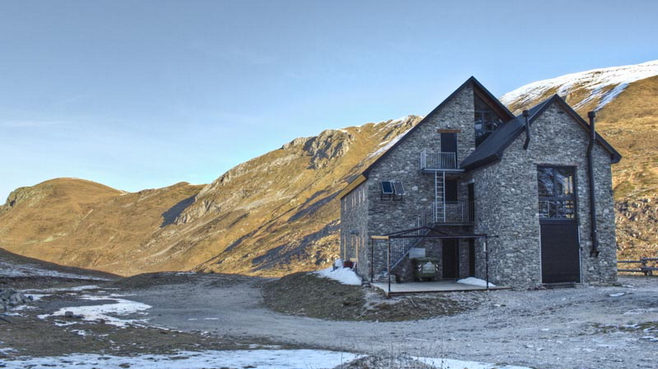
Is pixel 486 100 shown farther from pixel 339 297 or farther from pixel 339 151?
pixel 339 151

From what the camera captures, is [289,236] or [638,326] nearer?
[638,326]

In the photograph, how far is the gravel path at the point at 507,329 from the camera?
9452 millimetres

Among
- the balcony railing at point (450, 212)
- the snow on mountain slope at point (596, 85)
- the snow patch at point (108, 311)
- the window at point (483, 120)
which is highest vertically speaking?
the snow on mountain slope at point (596, 85)

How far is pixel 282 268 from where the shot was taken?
48469mm

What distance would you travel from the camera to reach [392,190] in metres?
25.0

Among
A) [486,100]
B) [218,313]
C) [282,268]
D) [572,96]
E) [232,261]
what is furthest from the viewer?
[572,96]

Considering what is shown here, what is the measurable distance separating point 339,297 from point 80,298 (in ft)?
49.7

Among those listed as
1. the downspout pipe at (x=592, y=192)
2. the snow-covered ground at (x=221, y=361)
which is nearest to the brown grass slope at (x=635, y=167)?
the downspout pipe at (x=592, y=192)

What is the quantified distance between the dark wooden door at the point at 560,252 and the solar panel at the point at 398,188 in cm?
716

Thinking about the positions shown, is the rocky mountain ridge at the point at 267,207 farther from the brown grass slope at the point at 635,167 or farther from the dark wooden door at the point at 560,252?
the dark wooden door at the point at 560,252

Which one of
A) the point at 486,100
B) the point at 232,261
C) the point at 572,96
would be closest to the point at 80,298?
the point at 486,100

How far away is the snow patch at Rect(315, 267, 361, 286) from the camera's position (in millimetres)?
25444

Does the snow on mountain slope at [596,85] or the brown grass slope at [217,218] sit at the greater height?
the snow on mountain slope at [596,85]

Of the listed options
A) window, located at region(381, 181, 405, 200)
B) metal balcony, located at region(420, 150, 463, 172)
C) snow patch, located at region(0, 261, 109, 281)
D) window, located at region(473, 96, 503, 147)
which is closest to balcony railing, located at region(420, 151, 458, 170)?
metal balcony, located at region(420, 150, 463, 172)
